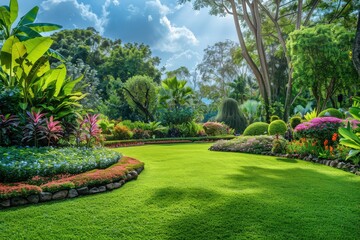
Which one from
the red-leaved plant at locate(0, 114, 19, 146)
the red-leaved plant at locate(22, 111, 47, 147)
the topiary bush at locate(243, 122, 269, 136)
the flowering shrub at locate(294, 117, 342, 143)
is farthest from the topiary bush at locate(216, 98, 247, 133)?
the red-leaved plant at locate(0, 114, 19, 146)

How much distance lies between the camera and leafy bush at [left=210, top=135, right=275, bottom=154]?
1134cm

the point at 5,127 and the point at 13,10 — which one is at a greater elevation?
the point at 13,10

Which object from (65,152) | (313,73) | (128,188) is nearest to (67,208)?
(128,188)

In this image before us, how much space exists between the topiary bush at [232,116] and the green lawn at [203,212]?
21.7m

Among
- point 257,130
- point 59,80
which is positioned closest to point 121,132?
point 257,130

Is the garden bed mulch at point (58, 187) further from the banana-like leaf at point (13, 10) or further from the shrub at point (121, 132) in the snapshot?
the shrub at point (121, 132)

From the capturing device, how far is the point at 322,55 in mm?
16938

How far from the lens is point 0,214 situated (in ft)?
13.7

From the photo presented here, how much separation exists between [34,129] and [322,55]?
16.1 m

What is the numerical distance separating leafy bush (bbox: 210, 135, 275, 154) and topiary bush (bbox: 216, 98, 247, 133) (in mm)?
15059

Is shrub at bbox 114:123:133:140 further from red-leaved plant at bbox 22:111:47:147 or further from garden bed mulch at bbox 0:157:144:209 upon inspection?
garden bed mulch at bbox 0:157:144:209

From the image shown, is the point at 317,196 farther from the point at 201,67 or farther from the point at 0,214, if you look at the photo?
the point at 201,67

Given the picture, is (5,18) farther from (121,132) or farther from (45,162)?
(121,132)

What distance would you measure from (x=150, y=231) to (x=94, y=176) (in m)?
2.38
